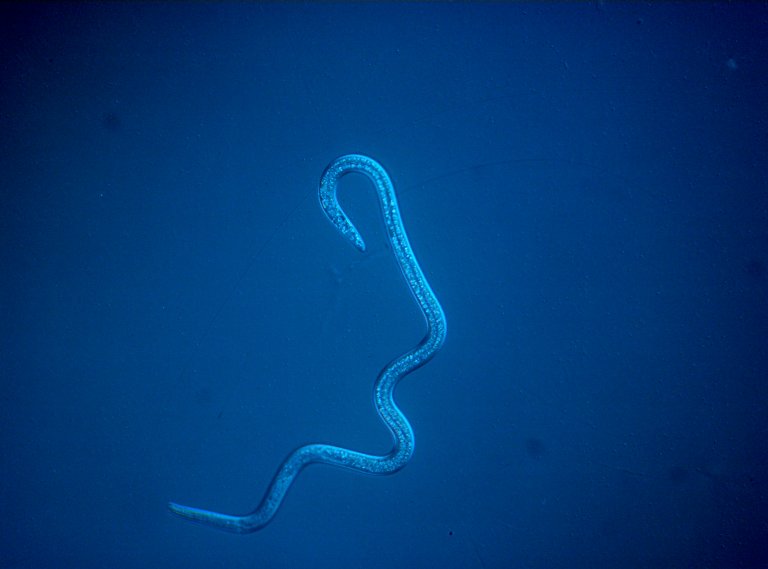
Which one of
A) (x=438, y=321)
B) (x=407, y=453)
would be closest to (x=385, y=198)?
(x=438, y=321)

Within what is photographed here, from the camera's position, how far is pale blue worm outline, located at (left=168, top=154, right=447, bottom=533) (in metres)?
2.79

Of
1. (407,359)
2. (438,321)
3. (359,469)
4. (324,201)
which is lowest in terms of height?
(359,469)

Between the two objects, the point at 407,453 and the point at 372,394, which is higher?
the point at 372,394

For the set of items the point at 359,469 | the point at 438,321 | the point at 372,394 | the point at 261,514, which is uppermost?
the point at 438,321

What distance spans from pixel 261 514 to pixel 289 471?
281 mm

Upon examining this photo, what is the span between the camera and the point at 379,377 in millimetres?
2807

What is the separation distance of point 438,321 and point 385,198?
2.31 ft

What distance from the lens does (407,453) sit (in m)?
2.84

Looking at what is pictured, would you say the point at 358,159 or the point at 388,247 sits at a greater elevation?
the point at 358,159

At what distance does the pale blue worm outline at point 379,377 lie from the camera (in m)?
2.79

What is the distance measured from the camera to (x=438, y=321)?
2.80 meters

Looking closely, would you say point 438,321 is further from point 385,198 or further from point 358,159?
point 358,159

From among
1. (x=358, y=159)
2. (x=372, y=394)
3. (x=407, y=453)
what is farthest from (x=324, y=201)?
(x=407, y=453)

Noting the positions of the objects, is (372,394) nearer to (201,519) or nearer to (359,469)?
(359,469)
